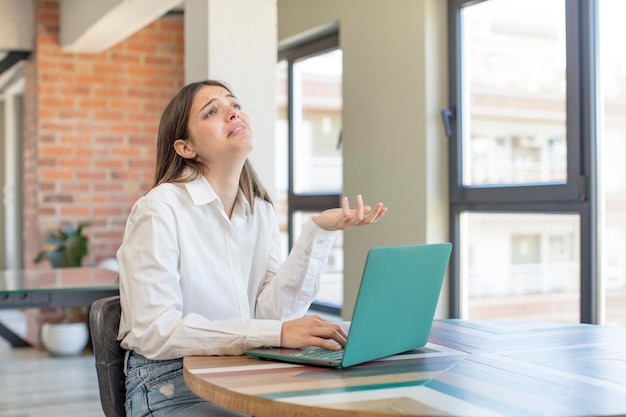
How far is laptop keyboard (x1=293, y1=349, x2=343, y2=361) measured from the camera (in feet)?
5.19

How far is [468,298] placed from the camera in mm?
4262

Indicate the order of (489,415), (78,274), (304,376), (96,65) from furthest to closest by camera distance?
→ (96,65) < (78,274) < (304,376) < (489,415)

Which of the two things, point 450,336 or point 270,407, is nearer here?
point 270,407

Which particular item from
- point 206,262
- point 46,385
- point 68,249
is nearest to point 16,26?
point 68,249

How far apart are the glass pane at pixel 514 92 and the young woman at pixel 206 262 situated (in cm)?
191

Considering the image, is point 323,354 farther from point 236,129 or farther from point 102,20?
point 102,20

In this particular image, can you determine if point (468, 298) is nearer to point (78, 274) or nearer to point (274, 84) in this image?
point (274, 84)

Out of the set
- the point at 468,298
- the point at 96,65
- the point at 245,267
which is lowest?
the point at 468,298

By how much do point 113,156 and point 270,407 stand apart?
16.7ft

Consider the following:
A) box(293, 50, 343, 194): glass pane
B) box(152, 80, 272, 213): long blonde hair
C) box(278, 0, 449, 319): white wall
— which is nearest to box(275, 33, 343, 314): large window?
box(293, 50, 343, 194): glass pane

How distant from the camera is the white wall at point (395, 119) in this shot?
13.9 feet

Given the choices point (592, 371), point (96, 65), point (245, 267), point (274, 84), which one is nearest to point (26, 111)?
point (96, 65)

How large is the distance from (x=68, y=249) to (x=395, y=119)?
8.53 feet

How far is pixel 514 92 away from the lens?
12.8 feet
